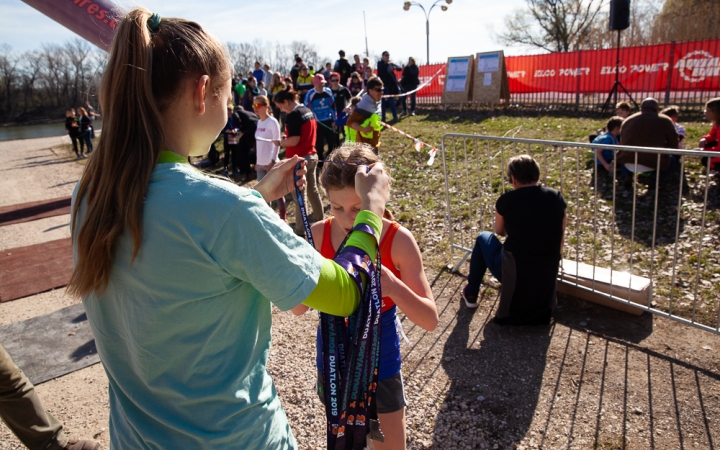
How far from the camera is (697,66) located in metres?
12.4

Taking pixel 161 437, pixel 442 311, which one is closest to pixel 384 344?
pixel 161 437

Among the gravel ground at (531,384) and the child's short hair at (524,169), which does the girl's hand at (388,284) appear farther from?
the child's short hair at (524,169)

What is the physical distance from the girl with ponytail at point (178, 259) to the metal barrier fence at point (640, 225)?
12.1ft

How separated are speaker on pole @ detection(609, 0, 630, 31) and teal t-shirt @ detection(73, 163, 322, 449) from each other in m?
13.5

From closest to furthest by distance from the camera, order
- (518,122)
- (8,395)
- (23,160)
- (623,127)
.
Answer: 1. (8,395)
2. (623,127)
3. (518,122)
4. (23,160)

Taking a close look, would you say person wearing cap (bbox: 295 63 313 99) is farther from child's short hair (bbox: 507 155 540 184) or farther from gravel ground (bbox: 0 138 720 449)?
child's short hair (bbox: 507 155 540 184)

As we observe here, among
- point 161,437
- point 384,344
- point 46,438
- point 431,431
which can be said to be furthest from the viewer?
point 431,431

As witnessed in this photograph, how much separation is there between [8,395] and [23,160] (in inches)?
810

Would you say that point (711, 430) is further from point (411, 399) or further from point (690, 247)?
point (690, 247)

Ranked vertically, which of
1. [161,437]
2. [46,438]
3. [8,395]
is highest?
[161,437]

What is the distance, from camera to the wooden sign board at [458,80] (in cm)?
1574

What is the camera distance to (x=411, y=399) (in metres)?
3.56

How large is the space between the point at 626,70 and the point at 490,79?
375 centimetres

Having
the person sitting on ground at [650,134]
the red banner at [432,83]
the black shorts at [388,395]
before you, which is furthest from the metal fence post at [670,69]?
the black shorts at [388,395]
